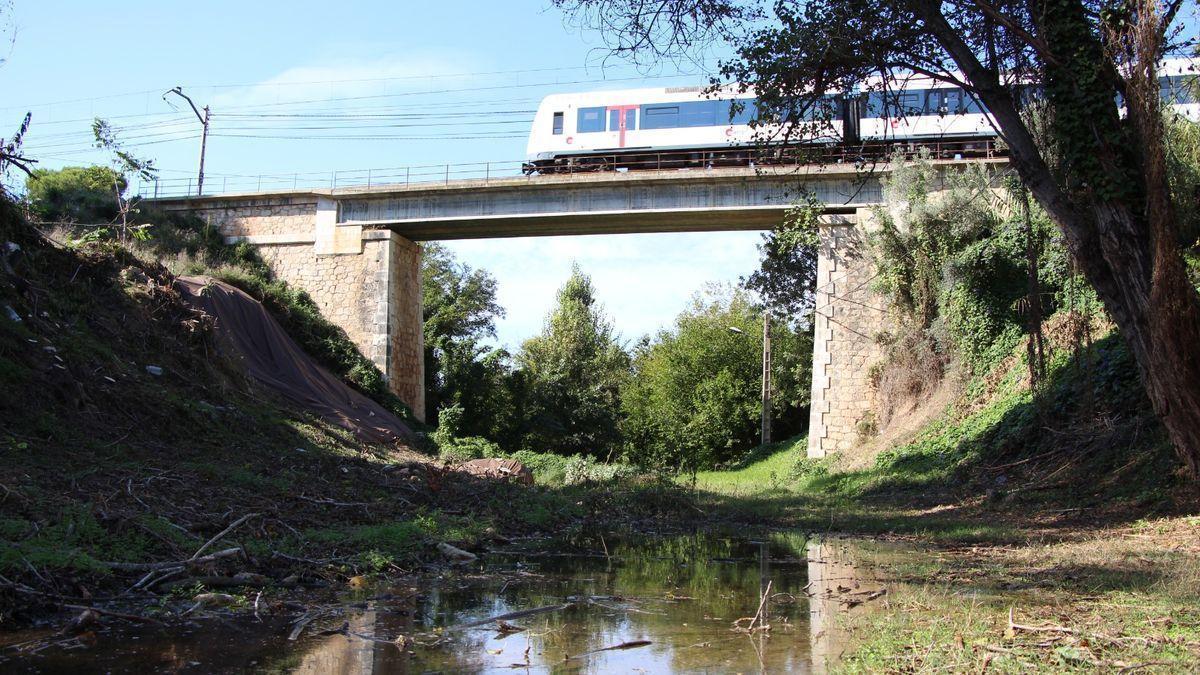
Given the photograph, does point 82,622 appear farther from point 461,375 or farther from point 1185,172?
point 461,375

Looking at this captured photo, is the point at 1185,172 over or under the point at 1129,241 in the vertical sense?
over

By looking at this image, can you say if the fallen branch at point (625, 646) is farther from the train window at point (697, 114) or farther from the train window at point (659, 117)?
the train window at point (659, 117)

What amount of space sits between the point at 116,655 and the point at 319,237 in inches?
1111

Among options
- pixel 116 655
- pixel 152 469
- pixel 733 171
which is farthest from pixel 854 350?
pixel 116 655

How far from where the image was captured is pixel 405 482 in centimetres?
1259

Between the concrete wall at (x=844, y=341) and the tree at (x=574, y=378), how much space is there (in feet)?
36.5

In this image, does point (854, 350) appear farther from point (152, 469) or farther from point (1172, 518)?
point (152, 469)

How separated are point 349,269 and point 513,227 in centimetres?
578

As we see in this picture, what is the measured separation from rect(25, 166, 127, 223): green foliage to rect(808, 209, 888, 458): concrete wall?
2378 centimetres

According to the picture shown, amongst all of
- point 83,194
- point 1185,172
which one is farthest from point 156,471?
point 83,194

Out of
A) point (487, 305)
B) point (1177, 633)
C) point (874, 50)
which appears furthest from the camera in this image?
point (487, 305)

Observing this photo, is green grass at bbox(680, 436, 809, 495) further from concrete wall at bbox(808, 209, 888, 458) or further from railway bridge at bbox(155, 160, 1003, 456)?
railway bridge at bbox(155, 160, 1003, 456)

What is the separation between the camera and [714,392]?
4438cm

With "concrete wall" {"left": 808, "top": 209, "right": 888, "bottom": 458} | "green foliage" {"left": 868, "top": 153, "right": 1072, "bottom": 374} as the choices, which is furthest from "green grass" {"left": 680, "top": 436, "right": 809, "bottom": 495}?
"green foliage" {"left": 868, "top": 153, "right": 1072, "bottom": 374}
